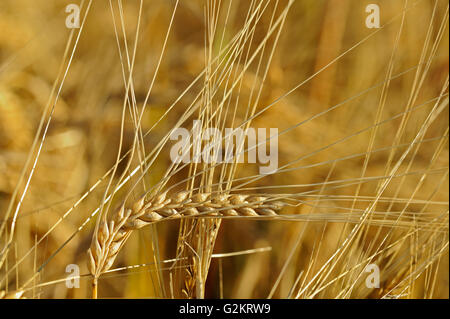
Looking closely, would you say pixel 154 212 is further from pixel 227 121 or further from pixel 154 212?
pixel 227 121

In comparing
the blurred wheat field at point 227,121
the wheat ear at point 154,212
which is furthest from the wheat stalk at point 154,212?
the blurred wheat field at point 227,121

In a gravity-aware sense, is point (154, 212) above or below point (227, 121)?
below

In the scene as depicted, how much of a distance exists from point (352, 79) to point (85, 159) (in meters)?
0.64

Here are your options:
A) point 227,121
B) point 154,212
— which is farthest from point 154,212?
point 227,121

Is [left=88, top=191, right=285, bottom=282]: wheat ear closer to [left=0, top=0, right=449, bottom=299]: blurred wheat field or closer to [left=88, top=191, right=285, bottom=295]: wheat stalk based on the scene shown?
[left=88, top=191, right=285, bottom=295]: wheat stalk

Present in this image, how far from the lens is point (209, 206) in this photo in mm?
488

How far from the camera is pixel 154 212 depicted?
0.47 m

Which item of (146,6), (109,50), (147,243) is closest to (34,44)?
(109,50)

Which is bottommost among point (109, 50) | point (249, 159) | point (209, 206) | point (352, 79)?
point (209, 206)

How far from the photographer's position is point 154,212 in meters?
0.47

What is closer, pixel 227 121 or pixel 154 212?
pixel 154 212

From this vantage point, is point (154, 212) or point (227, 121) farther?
point (227, 121)

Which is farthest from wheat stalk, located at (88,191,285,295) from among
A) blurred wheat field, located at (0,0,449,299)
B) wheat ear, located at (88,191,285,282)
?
blurred wheat field, located at (0,0,449,299)
